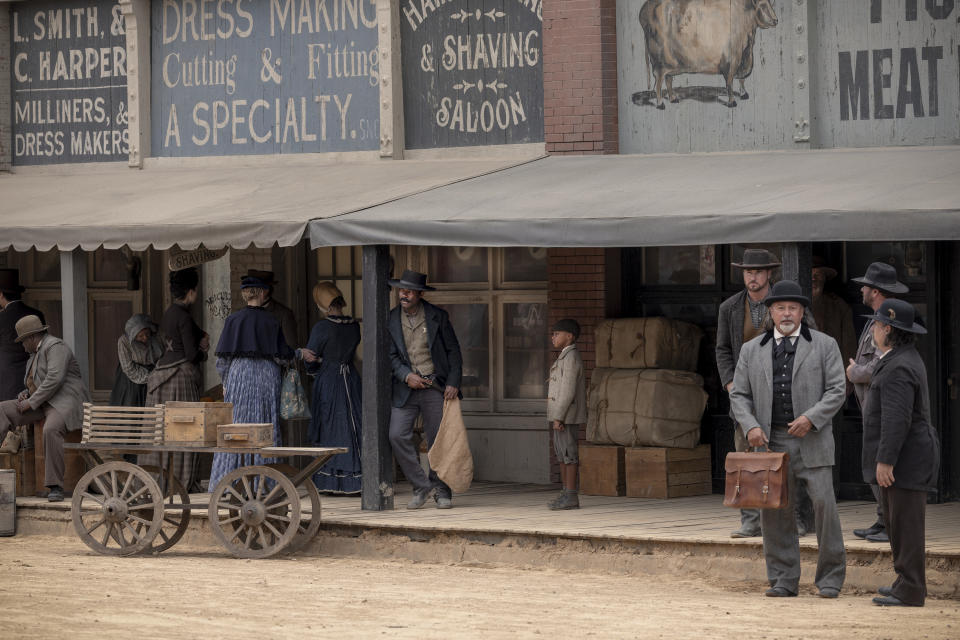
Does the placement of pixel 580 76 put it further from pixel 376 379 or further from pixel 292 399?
pixel 292 399

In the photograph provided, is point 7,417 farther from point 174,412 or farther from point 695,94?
point 695,94

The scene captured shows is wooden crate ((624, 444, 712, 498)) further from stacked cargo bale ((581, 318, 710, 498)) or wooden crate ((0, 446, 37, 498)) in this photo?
Result: wooden crate ((0, 446, 37, 498))

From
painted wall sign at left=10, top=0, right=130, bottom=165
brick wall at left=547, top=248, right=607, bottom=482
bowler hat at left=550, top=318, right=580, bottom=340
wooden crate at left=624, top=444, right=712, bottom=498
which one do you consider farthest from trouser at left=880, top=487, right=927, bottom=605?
painted wall sign at left=10, top=0, right=130, bottom=165

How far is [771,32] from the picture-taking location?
13.0 metres

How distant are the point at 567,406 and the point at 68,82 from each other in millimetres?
6599

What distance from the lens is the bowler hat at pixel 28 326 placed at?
13.4 m

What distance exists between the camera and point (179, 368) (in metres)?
13.7

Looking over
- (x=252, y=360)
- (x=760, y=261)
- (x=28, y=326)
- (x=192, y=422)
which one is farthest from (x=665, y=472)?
(x=28, y=326)

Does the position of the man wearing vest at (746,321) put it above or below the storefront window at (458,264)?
below

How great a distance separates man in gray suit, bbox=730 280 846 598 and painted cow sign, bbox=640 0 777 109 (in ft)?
12.6

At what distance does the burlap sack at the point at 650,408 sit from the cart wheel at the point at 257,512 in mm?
2750

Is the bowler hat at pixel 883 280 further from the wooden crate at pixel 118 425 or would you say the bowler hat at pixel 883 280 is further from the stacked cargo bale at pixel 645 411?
the wooden crate at pixel 118 425

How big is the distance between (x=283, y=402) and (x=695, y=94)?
409 cm

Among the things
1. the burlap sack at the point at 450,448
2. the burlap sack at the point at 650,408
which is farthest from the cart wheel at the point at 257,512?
the burlap sack at the point at 650,408
